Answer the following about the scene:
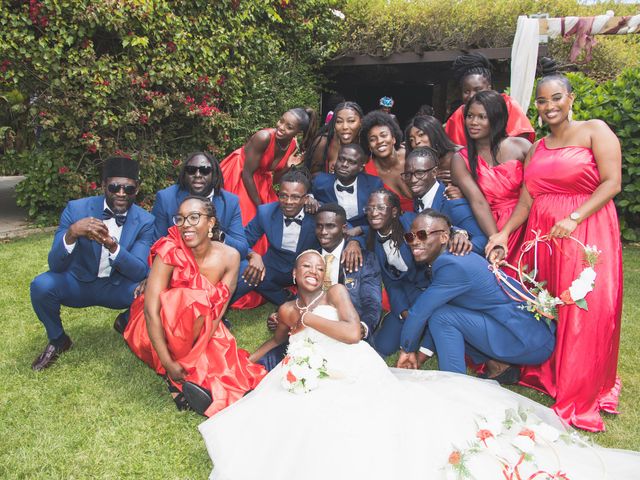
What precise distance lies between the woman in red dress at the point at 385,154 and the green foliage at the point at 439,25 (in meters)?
7.62

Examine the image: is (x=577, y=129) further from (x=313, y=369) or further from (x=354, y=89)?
(x=354, y=89)

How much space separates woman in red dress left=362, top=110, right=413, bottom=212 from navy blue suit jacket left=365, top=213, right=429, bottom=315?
66cm

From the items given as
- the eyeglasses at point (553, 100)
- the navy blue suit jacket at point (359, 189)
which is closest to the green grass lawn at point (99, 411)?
the navy blue suit jacket at point (359, 189)

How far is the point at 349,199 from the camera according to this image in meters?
5.37

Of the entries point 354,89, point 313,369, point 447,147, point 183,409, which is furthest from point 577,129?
point 354,89

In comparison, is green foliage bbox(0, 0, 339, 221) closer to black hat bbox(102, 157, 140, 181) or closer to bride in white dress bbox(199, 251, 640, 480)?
black hat bbox(102, 157, 140, 181)

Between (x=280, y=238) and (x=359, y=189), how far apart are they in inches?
35.8

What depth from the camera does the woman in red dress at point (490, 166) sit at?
14.7 feet

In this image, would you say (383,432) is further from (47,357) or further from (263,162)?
(263,162)

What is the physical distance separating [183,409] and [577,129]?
11.2 feet

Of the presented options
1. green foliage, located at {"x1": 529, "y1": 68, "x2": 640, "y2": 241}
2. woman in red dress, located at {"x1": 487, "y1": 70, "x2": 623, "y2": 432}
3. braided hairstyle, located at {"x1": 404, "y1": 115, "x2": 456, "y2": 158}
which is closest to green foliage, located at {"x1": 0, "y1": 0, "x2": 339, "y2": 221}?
braided hairstyle, located at {"x1": 404, "y1": 115, "x2": 456, "y2": 158}

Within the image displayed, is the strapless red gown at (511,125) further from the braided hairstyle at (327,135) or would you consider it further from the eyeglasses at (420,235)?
the eyeglasses at (420,235)

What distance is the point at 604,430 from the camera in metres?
3.63

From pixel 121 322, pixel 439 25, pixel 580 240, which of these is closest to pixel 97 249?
pixel 121 322
